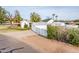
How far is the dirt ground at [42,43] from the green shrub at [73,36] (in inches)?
1.7

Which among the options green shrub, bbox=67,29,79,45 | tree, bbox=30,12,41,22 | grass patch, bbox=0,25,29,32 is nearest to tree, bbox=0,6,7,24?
grass patch, bbox=0,25,29,32

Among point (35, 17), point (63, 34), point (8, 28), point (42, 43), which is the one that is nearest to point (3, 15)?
point (8, 28)

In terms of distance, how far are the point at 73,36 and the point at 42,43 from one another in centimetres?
31

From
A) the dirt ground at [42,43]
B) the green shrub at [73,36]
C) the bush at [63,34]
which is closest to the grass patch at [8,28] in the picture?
the dirt ground at [42,43]

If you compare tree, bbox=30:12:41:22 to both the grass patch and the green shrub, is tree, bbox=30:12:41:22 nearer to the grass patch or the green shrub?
the grass patch

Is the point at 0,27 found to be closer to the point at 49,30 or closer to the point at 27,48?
the point at 27,48

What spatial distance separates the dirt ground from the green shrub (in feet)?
0.15

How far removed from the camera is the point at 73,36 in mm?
2023

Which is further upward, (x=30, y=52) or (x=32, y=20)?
(x=32, y=20)

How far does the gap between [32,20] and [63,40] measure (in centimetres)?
37

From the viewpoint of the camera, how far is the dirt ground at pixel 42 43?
6.64 ft
